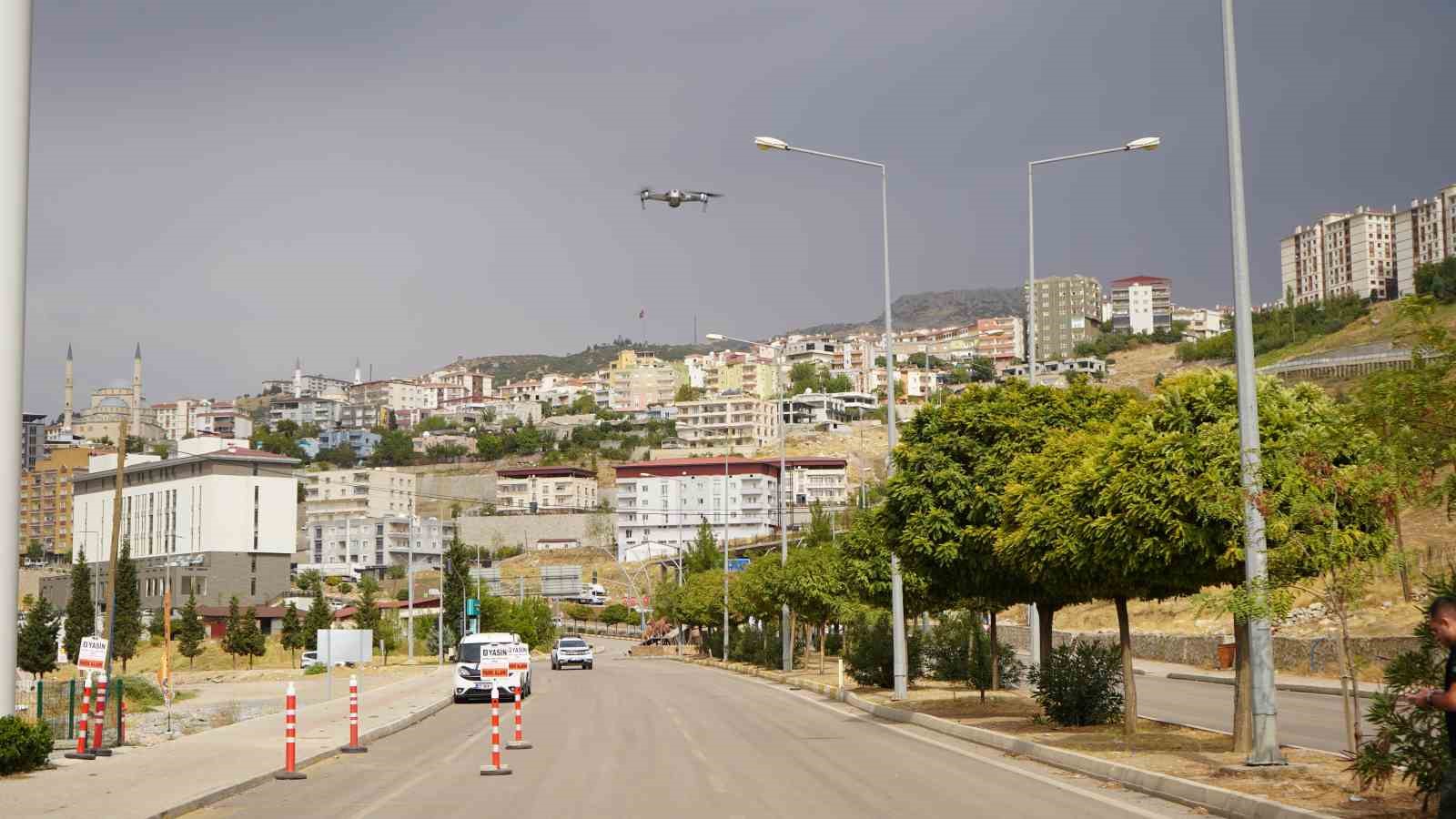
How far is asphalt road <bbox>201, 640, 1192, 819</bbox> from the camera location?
15.1 m

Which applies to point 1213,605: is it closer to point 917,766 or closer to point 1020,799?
point 1020,799

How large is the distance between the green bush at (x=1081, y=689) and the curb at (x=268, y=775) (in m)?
12.2

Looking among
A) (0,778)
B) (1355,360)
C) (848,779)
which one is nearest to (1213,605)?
(848,779)

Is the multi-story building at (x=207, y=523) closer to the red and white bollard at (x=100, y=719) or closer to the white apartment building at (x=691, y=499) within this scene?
the white apartment building at (x=691, y=499)

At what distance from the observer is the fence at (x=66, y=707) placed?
23.8m

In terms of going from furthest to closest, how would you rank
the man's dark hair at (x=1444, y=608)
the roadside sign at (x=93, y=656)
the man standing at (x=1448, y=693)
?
the roadside sign at (x=93, y=656), the man's dark hair at (x=1444, y=608), the man standing at (x=1448, y=693)

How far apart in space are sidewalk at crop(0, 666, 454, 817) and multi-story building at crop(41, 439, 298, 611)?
424 feet

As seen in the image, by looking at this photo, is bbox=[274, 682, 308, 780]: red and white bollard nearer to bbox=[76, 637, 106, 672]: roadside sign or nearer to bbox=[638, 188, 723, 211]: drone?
bbox=[76, 637, 106, 672]: roadside sign

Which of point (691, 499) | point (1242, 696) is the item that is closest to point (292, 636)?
point (1242, 696)

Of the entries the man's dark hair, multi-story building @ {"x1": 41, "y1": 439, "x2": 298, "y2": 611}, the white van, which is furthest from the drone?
multi-story building @ {"x1": 41, "y1": 439, "x2": 298, "y2": 611}

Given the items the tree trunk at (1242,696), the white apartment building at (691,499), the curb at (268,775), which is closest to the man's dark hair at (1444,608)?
the tree trunk at (1242,696)

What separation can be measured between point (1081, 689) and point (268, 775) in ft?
43.2

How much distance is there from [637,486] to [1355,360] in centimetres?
10919

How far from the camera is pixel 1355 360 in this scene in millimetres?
102562
